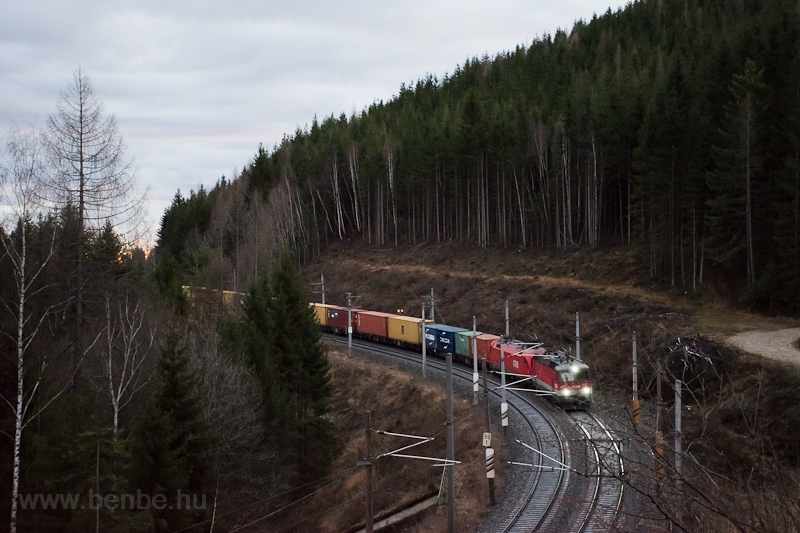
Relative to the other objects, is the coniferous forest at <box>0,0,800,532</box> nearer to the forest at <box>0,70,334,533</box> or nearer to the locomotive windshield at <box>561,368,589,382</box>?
the forest at <box>0,70,334,533</box>

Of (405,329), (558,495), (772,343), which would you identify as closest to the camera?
(558,495)

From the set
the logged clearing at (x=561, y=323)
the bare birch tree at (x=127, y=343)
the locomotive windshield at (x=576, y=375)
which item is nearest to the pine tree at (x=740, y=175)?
the logged clearing at (x=561, y=323)

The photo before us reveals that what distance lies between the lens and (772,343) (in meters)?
31.5

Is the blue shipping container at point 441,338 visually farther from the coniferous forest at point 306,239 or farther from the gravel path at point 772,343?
the gravel path at point 772,343

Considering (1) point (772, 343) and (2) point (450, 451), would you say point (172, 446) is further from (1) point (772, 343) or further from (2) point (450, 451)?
(1) point (772, 343)

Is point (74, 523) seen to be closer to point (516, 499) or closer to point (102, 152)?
point (102, 152)

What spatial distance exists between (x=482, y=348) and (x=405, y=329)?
1113cm

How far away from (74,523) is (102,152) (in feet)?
32.4

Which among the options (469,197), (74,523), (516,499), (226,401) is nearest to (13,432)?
(74,523)

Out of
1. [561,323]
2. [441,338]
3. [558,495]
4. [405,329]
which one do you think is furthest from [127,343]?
[561,323]

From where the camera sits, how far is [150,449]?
64.7ft

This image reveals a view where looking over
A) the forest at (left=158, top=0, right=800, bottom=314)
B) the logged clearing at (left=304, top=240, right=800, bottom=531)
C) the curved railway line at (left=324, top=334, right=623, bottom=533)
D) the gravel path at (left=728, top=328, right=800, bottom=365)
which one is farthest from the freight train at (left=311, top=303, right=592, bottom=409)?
the forest at (left=158, top=0, right=800, bottom=314)

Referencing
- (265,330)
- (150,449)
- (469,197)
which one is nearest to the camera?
(150,449)

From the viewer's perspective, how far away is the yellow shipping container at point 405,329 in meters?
48.3
